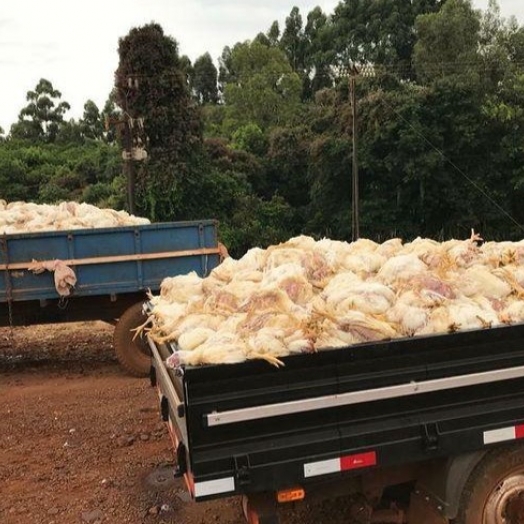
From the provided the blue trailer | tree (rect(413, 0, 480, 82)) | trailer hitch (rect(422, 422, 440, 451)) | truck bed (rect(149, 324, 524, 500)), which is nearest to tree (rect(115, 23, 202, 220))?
tree (rect(413, 0, 480, 82))

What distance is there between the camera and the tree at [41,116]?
153 ft

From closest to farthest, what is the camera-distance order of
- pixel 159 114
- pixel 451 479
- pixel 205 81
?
pixel 451 479 → pixel 159 114 → pixel 205 81

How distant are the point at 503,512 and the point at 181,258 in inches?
203

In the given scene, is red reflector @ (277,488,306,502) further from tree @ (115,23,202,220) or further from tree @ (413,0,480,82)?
tree @ (413,0,480,82)

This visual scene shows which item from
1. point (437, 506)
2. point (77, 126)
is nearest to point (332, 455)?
point (437, 506)

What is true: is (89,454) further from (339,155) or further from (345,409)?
(339,155)

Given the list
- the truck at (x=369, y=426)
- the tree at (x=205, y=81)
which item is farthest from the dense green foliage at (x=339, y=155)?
the tree at (x=205, y=81)

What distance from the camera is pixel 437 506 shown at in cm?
333

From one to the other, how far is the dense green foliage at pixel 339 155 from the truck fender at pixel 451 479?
17814 mm

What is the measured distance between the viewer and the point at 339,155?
1120 inches

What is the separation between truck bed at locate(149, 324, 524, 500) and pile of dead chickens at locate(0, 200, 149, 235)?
515 centimetres

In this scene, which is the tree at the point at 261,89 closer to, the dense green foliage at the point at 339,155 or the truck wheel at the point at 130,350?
the dense green foliage at the point at 339,155

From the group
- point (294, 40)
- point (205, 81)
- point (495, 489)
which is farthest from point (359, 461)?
point (294, 40)

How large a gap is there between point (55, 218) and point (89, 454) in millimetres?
3724
